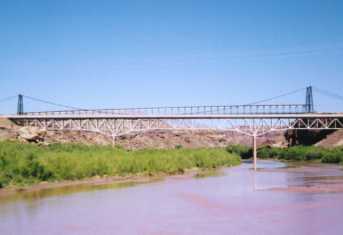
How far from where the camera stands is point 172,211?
71.4 ft

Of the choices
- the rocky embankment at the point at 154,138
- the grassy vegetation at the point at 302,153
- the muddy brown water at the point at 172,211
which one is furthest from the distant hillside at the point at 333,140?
the muddy brown water at the point at 172,211

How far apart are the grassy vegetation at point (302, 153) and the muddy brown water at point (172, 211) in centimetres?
3943

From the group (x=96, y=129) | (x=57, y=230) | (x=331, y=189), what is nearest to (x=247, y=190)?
(x=331, y=189)

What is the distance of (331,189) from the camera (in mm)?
31562

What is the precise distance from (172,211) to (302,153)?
60937 mm

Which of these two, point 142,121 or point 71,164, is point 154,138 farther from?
point 71,164

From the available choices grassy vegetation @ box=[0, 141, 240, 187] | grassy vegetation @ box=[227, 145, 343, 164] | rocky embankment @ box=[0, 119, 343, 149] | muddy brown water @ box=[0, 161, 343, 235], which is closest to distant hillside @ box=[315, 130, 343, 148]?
rocky embankment @ box=[0, 119, 343, 149]

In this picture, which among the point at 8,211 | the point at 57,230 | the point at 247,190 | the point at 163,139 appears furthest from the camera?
the point at 163,139

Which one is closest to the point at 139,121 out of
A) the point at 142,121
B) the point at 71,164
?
the point at 142,121

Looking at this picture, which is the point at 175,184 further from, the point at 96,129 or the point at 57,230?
the point at 96,129

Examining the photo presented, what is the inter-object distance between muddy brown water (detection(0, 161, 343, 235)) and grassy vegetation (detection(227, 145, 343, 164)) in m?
39.4

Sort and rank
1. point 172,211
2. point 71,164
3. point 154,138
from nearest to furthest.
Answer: point 172,211, point 71,164, point 154,138

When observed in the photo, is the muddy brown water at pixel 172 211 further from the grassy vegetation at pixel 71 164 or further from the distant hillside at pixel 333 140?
the distant hillside at pixel 333 140

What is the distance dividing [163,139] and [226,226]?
108623 millimetres
